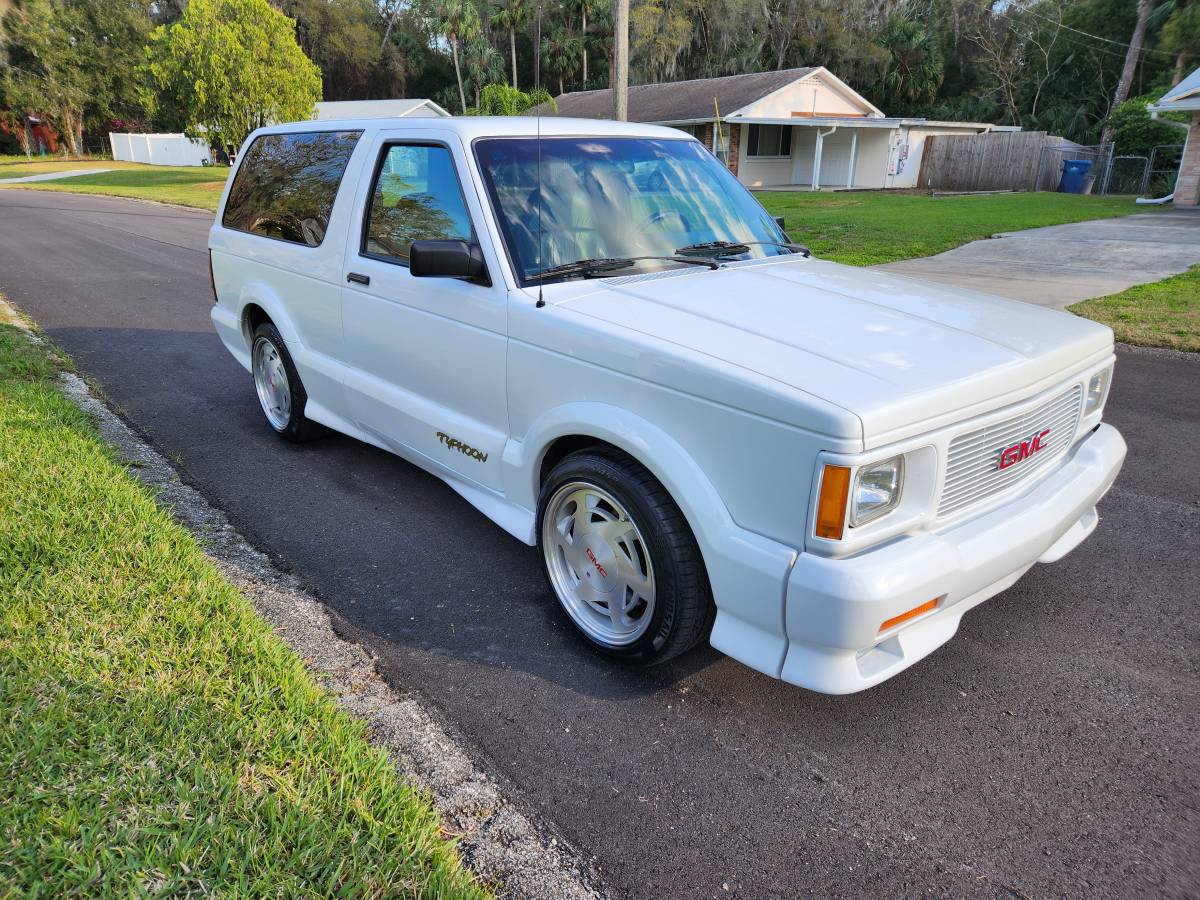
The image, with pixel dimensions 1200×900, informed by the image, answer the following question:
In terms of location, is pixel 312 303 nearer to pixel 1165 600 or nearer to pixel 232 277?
pixel 232 277

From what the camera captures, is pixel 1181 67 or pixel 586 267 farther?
pixel 1181 67

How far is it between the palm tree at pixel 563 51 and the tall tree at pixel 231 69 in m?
24.5

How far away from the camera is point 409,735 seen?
9.21 ft

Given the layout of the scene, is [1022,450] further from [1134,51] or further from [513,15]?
[513,15]

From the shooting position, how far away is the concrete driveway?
10.8 metres

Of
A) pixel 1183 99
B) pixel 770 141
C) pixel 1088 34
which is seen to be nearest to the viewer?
pixel 1183 99

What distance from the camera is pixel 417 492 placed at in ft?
16.0

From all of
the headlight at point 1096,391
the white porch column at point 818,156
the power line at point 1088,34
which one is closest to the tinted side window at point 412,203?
the headlight at point 1096,391

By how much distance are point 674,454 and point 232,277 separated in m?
4.16

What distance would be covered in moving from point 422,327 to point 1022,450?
2495 mm

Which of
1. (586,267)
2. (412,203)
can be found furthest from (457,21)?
(586,267)

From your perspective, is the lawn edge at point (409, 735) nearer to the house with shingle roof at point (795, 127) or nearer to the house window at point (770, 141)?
the house with shingle roof at point (795, 127)

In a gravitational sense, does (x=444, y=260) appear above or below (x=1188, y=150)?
below

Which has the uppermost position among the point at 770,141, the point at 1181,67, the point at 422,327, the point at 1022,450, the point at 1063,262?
the point at 1181,67
